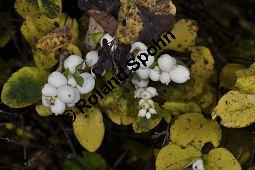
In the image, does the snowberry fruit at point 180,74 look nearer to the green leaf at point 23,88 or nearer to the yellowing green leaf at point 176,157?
the yellowing green leaf at point 176,157

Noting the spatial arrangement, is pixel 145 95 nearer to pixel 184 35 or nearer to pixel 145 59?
pixel 145 59

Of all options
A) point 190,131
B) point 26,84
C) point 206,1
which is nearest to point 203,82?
point 190,131

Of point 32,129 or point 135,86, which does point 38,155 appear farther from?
point 135,86

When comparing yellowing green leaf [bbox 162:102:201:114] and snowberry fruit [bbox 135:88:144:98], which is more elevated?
snowberry fruit [bbox 135:88:144:98]

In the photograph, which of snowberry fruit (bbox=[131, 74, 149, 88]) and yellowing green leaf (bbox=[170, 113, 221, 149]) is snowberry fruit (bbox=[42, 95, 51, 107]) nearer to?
snowberry fruit (bbox=[131, 74, 149, 88])

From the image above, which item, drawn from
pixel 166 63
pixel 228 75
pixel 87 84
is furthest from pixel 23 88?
pixel 228 75

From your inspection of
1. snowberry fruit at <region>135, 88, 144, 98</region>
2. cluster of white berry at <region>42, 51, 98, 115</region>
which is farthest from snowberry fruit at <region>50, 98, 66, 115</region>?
snowberry fruit at <region>135, 88, 144, 98</region>
